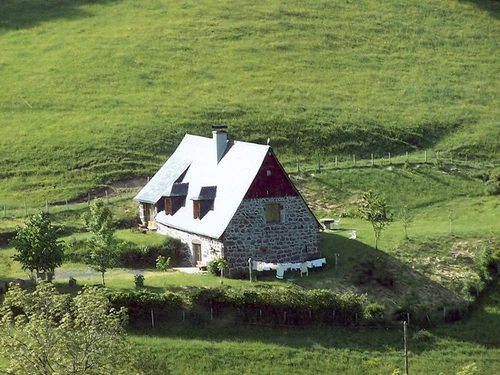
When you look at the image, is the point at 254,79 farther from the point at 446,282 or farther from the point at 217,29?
the point at 446,282

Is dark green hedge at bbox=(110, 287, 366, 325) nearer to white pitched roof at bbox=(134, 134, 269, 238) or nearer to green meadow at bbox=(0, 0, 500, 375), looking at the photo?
green meadow at bbox=(0, 0, 500, 375)

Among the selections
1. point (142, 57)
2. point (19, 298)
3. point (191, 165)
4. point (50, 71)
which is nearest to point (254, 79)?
point (142, 57)

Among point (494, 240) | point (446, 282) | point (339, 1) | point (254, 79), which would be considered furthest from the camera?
point (339, 1)

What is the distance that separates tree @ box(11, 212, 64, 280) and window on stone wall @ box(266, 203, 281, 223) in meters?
12.5

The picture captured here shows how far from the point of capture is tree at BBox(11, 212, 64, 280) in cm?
5981

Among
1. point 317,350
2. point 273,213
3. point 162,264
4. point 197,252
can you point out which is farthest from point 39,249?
point 317,350

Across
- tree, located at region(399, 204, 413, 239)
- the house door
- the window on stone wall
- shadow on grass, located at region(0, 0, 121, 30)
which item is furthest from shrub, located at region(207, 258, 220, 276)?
shadow on grass, located at region(0, 0, 121, 30)

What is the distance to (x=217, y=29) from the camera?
119 meters

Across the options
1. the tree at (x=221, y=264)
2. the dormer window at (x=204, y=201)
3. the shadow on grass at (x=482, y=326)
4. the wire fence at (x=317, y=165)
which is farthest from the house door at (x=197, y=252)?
the shadow on grass at (x=482, y=326)

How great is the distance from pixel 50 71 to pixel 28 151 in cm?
2089

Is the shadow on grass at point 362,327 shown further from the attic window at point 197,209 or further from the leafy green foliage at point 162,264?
the attic window at point 197,209

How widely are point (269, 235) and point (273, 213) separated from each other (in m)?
1.35

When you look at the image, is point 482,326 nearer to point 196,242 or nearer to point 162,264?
point 196,242

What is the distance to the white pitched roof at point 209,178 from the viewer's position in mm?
65250
